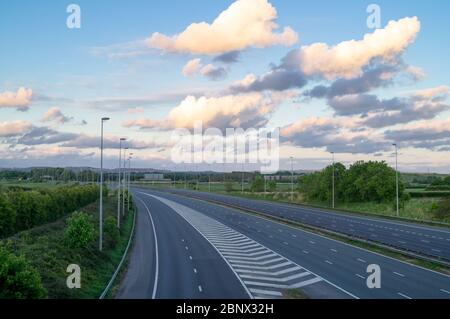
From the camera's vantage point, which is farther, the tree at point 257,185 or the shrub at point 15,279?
the tree at point 257,185

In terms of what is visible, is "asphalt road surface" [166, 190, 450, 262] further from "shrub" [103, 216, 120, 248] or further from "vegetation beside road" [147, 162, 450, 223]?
"shrub" [103, 216, 120, 248]

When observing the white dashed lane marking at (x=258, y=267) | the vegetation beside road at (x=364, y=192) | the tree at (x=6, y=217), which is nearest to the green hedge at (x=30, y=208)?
the tree at (x=6, y=217)

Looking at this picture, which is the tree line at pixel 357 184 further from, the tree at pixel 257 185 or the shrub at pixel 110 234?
the shrub at pixel 110 234

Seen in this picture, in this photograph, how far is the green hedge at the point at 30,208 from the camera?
45.8 m

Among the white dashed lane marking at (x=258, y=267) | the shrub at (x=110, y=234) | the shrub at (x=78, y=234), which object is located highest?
the shrub at (x=78, y=234)

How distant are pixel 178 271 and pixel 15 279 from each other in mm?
16102

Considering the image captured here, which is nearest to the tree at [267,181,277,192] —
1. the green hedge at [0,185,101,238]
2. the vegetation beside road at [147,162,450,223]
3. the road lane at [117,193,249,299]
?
the vegetation beside road at [147,162,450,223]

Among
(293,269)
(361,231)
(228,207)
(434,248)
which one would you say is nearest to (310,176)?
(228,207)

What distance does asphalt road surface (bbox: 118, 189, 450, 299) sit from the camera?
2819 cm

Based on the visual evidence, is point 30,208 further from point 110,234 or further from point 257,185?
point 257,185

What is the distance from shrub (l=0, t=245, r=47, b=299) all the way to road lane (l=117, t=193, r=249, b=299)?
288 inches

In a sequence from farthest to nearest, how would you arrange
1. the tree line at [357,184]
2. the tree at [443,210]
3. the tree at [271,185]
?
the tree at [271,185], the tree line at [357,184], the tree at [443,210]

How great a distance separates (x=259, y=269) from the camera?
3556 centimetres

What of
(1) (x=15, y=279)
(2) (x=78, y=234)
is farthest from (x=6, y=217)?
(1) (x=15, y=279)
